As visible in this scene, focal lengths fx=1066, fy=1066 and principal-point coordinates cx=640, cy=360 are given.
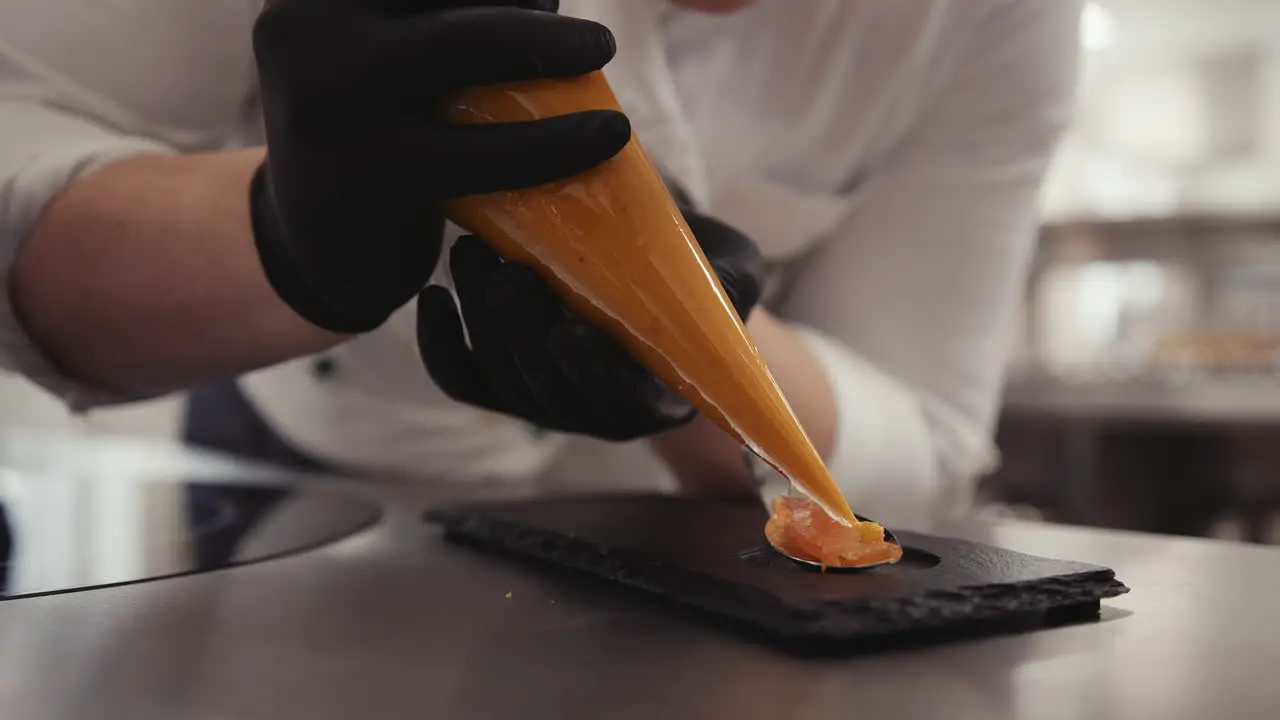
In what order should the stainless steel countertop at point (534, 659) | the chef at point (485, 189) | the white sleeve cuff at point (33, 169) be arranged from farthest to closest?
the white sleeve cuff at point (33, 169) → the chef at point (485, 189) → the stainless steel countertop at point (534, 659)

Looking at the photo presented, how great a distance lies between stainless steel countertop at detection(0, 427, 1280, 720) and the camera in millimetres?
266

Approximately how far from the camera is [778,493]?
1.49ft

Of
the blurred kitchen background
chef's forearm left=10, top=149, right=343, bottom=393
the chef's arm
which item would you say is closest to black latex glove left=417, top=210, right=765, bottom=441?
chef's forearm left=10, top=149, right=343, bottom=393

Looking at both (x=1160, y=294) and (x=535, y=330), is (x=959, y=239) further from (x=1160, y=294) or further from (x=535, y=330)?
(x=1160, y=294)

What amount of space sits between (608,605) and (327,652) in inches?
3.9

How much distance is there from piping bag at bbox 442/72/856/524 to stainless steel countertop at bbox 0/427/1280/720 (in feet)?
0.22

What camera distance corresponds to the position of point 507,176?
1.13ft

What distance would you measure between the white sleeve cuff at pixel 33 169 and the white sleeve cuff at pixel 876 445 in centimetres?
45

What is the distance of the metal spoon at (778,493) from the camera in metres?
0.36

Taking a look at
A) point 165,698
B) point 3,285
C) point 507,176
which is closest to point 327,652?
point 165,698

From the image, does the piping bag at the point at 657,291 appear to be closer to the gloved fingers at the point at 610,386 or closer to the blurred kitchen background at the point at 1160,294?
the gloved fingers at the point at 610,386

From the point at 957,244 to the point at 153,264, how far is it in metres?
0.62

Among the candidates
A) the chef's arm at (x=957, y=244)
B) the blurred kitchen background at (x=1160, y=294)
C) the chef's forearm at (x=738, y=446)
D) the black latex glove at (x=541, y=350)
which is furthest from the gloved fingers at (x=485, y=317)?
the blurred kitchen background at (x=1160, y=294)

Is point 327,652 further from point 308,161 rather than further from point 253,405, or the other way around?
point 253,405
